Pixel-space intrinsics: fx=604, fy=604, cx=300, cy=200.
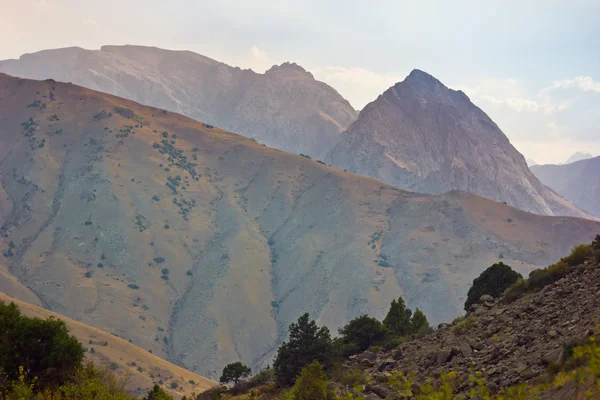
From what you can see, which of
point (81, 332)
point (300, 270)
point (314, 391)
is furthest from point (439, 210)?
point (314, 391)

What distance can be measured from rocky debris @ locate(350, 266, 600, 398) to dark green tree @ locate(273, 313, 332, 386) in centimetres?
957

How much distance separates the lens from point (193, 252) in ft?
605

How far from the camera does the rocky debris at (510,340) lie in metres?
23.7

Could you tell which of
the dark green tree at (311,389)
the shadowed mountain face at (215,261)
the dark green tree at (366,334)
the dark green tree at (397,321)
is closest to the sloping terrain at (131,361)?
the shadowed mountain face at (215,261)

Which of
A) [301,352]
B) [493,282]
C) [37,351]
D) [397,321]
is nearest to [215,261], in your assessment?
[397,321]

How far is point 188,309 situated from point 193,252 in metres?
26.9

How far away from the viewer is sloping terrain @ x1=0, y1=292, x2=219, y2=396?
111 meters

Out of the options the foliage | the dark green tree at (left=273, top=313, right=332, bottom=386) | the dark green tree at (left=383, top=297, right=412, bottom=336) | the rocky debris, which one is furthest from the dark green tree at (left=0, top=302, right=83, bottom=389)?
the dark green tree at (left=383, top=297, right=412, bottom=336)

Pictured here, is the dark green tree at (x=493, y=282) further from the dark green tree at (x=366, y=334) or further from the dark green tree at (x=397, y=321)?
the dark green tree at (x=366, y=334)

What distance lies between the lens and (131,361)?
383ft

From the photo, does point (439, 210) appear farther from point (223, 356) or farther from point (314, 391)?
point (314, 391)

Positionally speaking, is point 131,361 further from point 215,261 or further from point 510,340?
point 510,340

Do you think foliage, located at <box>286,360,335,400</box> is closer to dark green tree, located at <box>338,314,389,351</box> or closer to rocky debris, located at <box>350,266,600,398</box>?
rocky debris, located at <box>350,266,600,398</box>

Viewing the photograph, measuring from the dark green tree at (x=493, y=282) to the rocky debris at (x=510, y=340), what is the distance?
15743 millimetres
